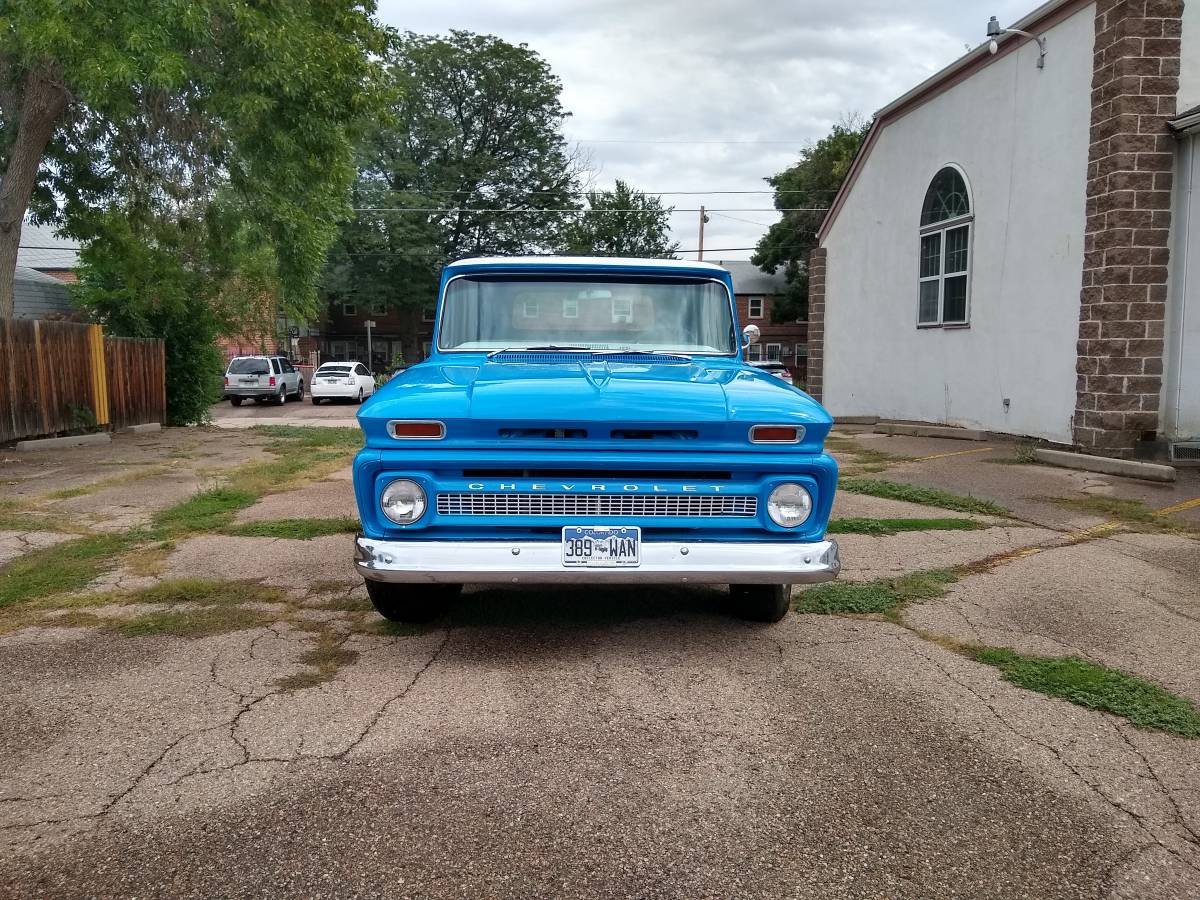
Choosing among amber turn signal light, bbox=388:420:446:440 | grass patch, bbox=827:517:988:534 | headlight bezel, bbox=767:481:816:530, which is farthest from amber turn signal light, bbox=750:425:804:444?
grass patch, bbox=827:517:988:534

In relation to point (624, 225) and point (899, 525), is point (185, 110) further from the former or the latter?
point (624, 225)

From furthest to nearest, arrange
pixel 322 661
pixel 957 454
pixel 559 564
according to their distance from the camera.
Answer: pixel 957 454 < pixel 322 661 < pixel 559 564

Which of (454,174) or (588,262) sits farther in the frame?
(454,174)

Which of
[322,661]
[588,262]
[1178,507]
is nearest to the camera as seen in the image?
[322,661]

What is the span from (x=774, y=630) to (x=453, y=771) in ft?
7.17

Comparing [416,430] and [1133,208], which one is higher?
[1133,208]

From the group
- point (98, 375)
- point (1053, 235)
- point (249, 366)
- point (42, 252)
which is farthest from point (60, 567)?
point (42, 252)

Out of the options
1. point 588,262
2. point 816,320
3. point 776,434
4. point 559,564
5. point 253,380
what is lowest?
point 559,564

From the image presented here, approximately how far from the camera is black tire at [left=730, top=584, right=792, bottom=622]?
4730 mm

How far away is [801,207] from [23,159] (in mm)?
38498

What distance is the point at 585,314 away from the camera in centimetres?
538

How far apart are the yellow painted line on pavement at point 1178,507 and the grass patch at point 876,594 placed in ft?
9.87

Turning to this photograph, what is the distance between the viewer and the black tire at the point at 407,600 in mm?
4641

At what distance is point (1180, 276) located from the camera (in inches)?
398
